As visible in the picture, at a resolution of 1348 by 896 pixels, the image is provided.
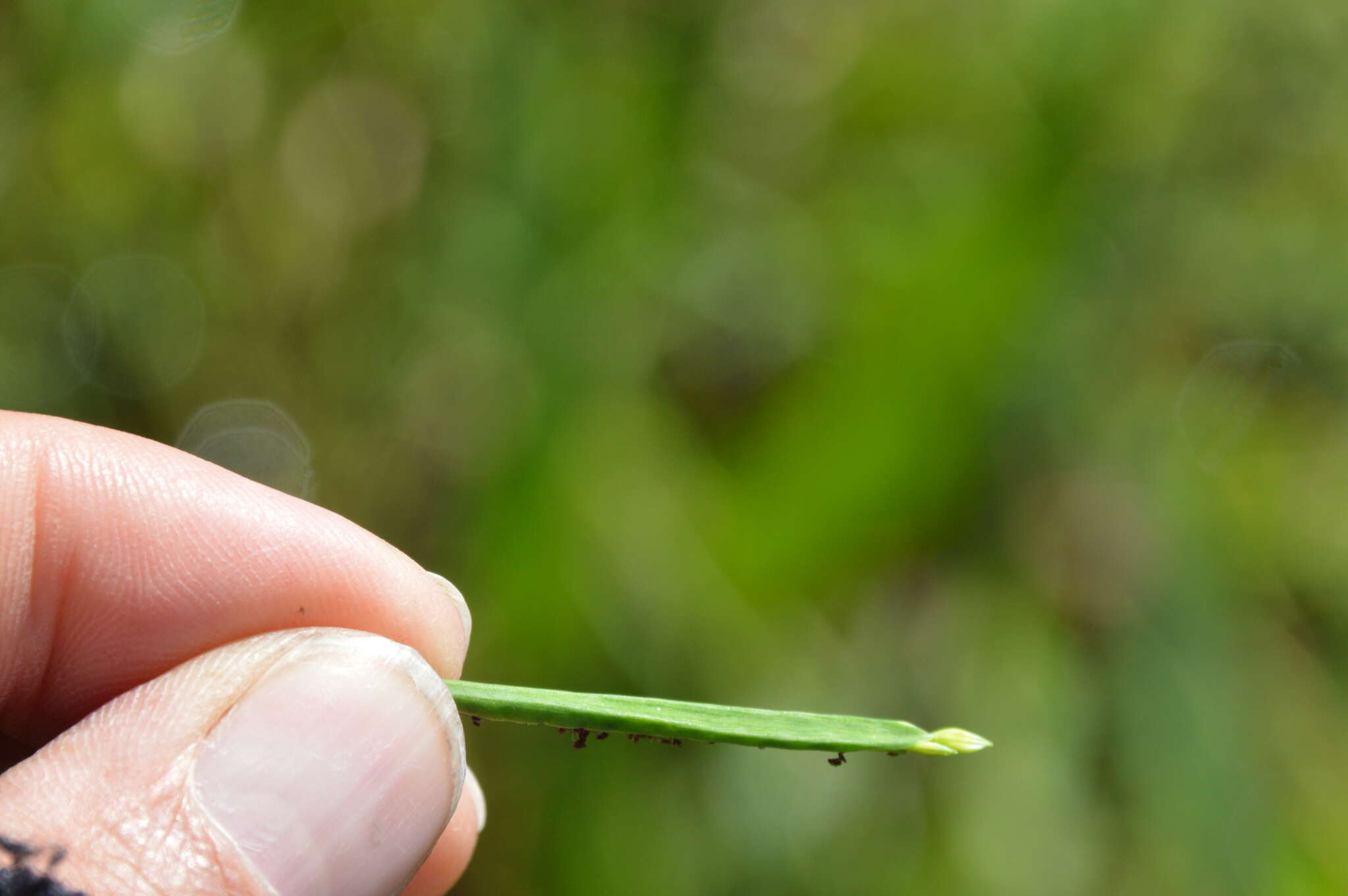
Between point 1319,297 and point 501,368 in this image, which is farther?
point 1319,297

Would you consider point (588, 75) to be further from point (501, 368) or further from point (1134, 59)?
point (1134, 59)

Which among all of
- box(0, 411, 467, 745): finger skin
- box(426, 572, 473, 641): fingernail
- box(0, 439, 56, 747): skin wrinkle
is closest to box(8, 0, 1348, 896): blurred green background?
box(426, 572, 473, 641): fingernail

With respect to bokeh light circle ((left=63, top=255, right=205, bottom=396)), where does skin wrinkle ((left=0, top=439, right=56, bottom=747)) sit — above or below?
below

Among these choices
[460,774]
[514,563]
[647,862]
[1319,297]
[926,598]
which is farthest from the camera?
[1319,297]

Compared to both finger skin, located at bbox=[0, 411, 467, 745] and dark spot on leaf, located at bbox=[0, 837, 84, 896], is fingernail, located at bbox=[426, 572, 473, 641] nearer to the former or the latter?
finger skin, located at bbox=[0, 411, 467, 745]

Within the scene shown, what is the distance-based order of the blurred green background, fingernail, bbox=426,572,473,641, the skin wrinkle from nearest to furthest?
the skin wrinkle, fingernail, bbox=426,572,473,641, the blurred green background

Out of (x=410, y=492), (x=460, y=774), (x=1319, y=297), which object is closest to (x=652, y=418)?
(x=410, y=492)

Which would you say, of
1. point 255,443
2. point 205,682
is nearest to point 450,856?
point 205,682

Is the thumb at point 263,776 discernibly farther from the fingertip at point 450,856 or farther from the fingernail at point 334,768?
the fingertip at point 450,856
